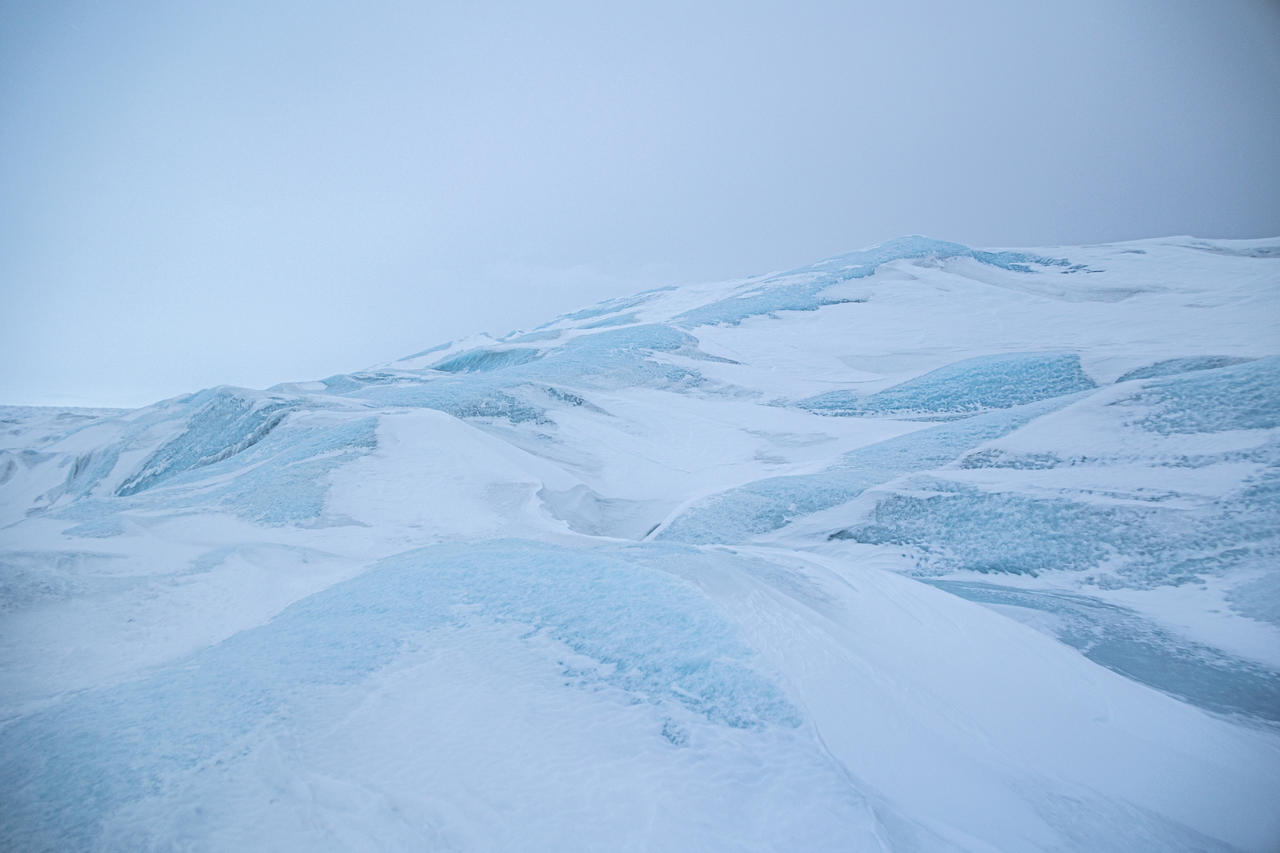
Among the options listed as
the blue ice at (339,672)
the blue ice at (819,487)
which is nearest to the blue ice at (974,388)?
the blue ice at (819,487)

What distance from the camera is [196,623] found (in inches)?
131

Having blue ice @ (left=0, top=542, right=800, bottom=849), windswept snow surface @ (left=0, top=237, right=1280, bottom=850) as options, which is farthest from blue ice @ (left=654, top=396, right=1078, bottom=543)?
blue ice @ (left=0, top=542, right=800, bottom=849)

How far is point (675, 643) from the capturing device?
2508 mm

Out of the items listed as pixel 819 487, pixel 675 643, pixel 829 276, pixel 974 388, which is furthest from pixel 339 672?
pixel 829 276

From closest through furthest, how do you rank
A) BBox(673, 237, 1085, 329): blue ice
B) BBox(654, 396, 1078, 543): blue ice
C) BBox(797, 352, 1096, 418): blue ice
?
BBox(654, 396, 1078, 543): blue ice < BBox(797, 352, 1096, 418): blue ice < BBox(673, 237, 1085, 329): blue ice

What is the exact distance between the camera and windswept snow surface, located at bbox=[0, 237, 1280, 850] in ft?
6.00

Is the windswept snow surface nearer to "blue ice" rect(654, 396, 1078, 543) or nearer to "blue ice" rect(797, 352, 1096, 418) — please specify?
"blue ice" rect(654, 396, 1078, 543)

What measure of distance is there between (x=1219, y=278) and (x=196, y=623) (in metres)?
19.1

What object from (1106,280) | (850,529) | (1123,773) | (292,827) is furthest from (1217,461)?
(1106,280)

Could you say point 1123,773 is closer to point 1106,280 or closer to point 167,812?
point 167,812

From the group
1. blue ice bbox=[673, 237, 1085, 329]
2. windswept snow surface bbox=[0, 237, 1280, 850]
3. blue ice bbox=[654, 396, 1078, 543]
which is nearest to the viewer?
windswept snow surface bbox=[0, 237, 1280, 850]

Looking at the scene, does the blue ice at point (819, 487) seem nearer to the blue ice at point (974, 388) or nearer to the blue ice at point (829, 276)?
the blue ice at point (974, 388)

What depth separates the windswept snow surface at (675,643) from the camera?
1.83m

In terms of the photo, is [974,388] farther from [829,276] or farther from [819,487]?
[829,276]
